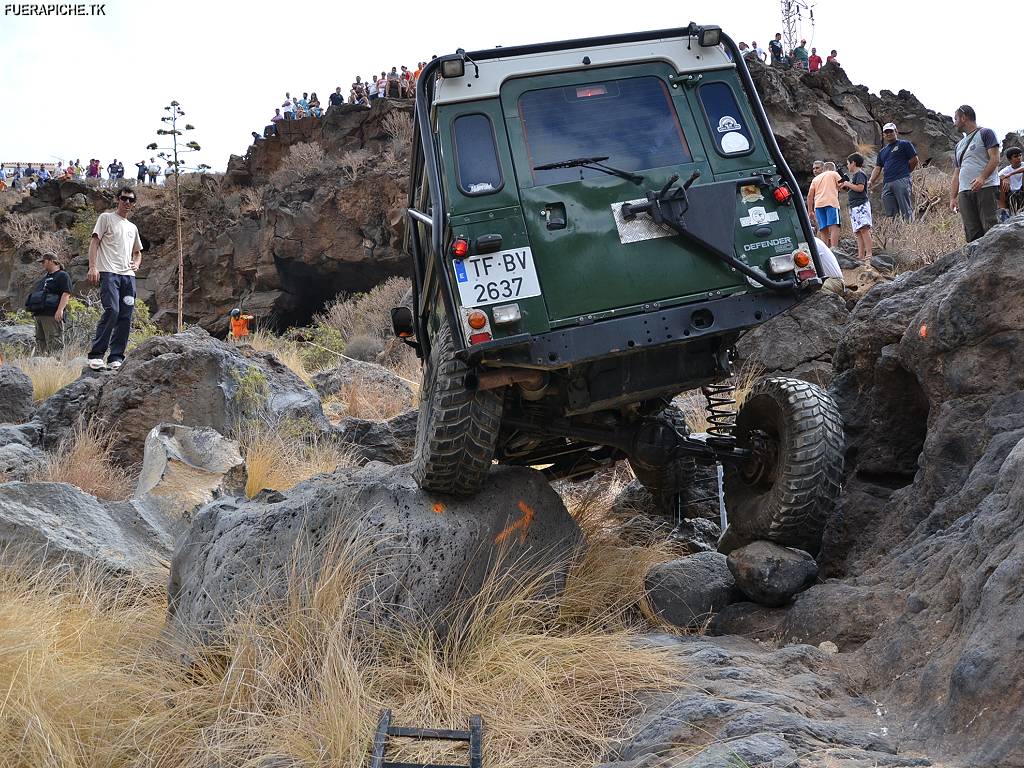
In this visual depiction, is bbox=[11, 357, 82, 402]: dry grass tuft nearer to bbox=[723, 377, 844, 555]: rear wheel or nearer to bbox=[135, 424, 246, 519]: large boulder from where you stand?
bbox=[135, 424, 246, 519]: large boulder

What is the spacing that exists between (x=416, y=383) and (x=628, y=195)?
9.19 m

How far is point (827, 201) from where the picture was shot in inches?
507

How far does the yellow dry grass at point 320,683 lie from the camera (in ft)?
13.5

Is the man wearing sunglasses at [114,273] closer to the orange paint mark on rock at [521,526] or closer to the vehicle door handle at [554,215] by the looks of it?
the orange paint mark on rock at [521,526]

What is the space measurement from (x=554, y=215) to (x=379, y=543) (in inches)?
76.8

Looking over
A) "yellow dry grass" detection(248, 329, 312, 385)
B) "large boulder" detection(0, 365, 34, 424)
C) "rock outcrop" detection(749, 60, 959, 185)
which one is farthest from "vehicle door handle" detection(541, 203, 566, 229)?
"rock outcrop" detection(749, 60, 959, 185)

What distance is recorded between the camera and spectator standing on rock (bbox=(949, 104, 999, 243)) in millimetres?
9875

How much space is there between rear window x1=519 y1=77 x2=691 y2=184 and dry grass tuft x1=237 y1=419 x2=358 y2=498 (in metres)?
4.24

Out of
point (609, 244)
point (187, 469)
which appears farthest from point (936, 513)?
point (187, 469)

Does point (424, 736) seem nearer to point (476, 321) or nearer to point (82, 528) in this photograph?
point (476, 321)

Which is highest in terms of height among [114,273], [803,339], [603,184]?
[114,273]

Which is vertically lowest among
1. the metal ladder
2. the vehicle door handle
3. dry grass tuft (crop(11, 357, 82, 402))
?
the metal ladder

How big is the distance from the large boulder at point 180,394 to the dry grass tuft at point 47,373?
190 cm

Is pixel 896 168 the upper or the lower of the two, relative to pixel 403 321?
upper
